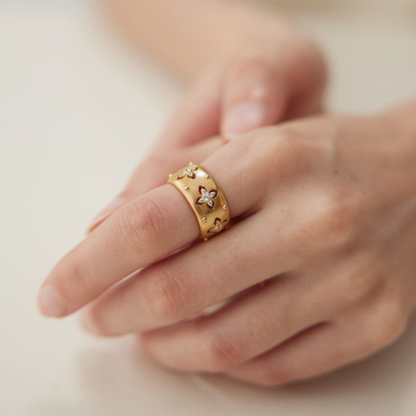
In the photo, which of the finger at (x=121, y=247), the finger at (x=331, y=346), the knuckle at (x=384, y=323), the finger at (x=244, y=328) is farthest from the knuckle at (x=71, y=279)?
the knuckle at (x=384, y=323)

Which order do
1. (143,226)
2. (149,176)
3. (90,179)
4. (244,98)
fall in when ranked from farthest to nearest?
1. (90,179)
2. (244,98)
3. (149,176)
4. (143,226)

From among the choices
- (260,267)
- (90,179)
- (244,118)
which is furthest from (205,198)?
(90,179)

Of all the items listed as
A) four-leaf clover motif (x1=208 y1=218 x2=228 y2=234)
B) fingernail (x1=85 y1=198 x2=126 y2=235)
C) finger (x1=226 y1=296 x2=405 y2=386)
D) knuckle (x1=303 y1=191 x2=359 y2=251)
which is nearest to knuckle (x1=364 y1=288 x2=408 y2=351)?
finger (x1=226 y1=296 x2=405 y2=386)

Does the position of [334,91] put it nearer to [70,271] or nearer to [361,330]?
[361,330]

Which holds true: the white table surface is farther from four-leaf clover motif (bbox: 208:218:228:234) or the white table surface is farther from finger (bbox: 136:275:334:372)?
four-leaf clover motif (bbox: 208:218:228:234)

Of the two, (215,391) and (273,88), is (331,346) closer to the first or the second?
(215,391)
